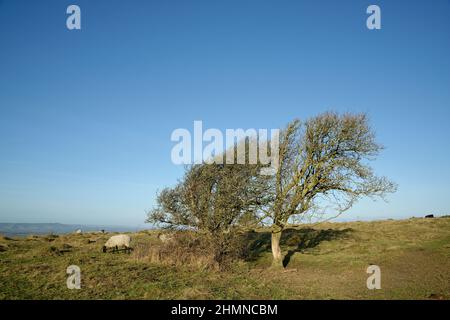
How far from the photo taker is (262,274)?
19.7 m

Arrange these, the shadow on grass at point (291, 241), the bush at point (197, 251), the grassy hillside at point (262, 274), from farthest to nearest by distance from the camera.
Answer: the shadow on grass at point (291, 241) < the bush at point (197, 251) < the grassy hillside at point (262, 274)

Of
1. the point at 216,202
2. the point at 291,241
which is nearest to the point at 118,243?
the point at 216,202

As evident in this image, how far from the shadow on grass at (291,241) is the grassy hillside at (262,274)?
19cm

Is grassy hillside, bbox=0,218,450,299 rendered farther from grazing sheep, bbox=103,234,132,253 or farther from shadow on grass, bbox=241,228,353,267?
grazing sheep, bbox=103,234,132,253

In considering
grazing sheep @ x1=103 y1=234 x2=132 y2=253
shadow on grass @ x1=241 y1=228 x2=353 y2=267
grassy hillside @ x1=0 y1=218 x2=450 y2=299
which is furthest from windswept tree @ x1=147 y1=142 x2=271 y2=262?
grazing sheep @ x1=103 y1=234 x2=132 y2=253

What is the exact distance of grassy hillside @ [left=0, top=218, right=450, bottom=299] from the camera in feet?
46.4

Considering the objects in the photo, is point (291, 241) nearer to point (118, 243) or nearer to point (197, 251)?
point (197, 251)

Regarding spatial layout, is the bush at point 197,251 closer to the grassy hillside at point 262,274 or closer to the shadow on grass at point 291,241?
the grassy hillside at point 262,274

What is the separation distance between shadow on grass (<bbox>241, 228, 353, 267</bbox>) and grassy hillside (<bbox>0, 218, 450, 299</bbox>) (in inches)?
7.5

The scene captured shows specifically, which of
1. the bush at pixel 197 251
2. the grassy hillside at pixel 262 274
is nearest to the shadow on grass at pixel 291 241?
the grassy hillside at pixel 262 274

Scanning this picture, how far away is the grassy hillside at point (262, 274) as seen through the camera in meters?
14.1

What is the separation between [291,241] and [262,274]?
44.2ft
